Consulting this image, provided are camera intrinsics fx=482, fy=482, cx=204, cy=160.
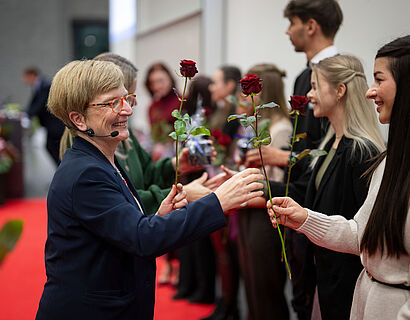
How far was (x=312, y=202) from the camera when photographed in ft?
6.88

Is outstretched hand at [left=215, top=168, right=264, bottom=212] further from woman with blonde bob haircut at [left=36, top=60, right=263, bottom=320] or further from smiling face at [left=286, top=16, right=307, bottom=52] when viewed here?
smiling face at [left=286, top=16, right=307, bottom=52]

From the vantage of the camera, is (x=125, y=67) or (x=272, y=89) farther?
(x=272, y=89)

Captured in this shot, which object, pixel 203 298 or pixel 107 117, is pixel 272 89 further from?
pixel 203 298

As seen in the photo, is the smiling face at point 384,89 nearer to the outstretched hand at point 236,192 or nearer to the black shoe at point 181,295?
the outstretched hand at point 236,192

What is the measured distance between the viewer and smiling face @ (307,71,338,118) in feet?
6.73

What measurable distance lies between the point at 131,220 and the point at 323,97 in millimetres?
1060

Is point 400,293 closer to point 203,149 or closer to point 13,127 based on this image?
point 203,149

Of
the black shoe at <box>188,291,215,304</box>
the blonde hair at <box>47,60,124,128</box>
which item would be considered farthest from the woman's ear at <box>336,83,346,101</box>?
the black shoe at <box>188,291,215,304</box>

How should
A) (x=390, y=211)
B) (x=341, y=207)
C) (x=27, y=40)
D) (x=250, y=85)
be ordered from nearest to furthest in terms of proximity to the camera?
1. (x=390, y=211)
2. (x=250, y=85)
3. (x=341, y=207)
4. (x=27, y=40)

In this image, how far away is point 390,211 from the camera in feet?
4.65

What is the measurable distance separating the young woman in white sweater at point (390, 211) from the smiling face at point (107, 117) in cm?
83

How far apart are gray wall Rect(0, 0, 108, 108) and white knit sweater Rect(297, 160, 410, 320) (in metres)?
12.7

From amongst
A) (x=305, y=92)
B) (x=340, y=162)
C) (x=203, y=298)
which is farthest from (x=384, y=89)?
(x=203, y=298)

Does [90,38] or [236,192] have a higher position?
[90,38]
